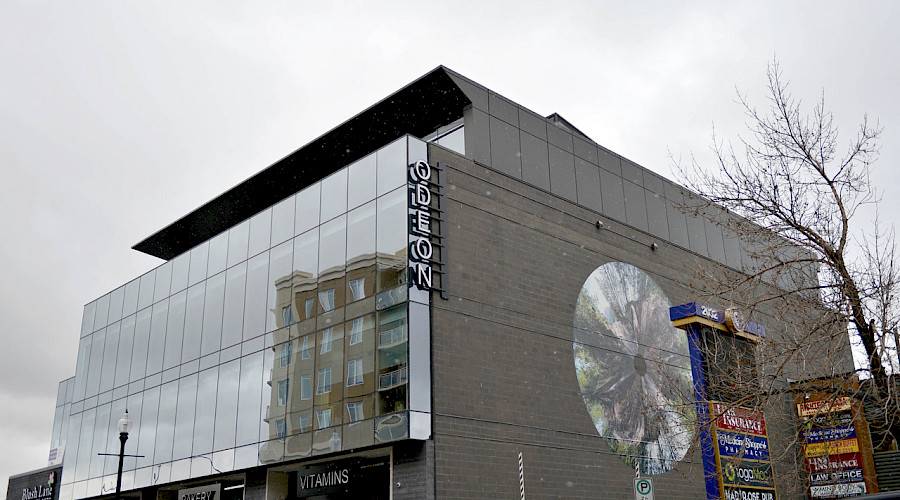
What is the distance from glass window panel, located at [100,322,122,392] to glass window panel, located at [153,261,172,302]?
10.8ft

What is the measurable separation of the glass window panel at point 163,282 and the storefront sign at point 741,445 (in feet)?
69.4

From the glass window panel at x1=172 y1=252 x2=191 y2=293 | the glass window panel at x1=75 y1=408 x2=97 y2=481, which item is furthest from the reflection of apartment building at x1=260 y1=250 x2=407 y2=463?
the glass window panel at x1=75 y1=408 x2=97 y2=481

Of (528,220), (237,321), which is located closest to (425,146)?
(528,220)

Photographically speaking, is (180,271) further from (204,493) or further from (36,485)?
(36,485)

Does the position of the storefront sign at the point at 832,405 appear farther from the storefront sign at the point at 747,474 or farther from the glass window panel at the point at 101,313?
the glass window panel at the point at 101,313

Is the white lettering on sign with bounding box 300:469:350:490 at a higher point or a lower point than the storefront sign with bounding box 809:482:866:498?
higher

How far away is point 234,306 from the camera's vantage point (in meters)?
27.1

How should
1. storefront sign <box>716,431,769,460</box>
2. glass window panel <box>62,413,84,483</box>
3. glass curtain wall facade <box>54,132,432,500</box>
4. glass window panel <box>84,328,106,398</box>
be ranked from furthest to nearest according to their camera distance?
glass window panel <box>84,328,106,398</box> → glass window panel <box>62,413,84,483</box> → glass curtain wall facade <box>54,132,432,500</box> → storefront sign <box>716,431,769,460</box>

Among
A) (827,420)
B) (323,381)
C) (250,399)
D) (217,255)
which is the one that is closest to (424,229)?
(323,381)

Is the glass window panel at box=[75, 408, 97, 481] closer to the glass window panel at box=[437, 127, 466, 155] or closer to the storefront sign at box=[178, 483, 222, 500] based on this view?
the storefront sign at box=[178, 483, 222, 500]

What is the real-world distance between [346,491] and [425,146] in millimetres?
9764

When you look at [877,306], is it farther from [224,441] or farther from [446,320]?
[224,441]

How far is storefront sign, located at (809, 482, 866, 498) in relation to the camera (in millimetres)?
26531

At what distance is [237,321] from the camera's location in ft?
87.4
